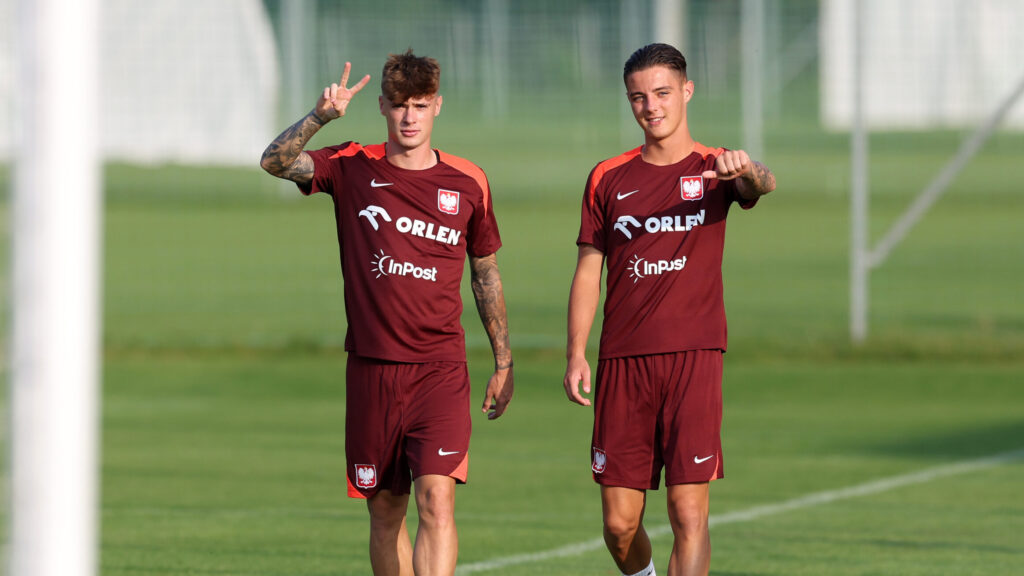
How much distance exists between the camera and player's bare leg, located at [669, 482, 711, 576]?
5.34 m

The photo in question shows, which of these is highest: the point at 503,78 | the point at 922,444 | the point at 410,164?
the point at 503,78

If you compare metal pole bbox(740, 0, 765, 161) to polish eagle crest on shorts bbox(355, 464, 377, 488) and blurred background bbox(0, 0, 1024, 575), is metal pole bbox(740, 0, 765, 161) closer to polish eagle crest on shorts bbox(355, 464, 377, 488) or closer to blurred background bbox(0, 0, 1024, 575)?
blurred background bbox(0, 0, 1024, 575)

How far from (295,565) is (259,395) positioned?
6.99 m

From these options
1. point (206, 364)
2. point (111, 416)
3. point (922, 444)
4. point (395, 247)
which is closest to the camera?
point (395, 247)

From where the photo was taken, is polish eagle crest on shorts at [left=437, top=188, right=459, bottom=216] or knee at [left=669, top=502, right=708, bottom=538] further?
polish eagle crest on shorts at [left=437, top=188, right=459, bottom=216]

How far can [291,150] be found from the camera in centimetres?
540

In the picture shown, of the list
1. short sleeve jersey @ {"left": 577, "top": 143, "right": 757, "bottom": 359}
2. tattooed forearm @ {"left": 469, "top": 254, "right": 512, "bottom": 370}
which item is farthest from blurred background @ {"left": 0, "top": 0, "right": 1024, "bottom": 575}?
short sleeve jersey @ {"left": 577, "top": 143, "right": 757, "bottom": 359}

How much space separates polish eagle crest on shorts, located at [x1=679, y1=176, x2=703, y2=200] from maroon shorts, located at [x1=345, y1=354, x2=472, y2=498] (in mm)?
1060

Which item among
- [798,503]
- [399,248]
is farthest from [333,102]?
[798,503]

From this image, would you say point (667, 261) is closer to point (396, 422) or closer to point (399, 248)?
point (399, 248)

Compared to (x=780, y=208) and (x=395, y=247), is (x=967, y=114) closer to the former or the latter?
(x=780, y=208)

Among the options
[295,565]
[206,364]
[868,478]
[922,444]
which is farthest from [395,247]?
[206,364]

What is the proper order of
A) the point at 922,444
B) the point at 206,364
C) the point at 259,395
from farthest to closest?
the point at 206,364, the point at 259,395, the point at 922,444

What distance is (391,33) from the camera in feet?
59.6
